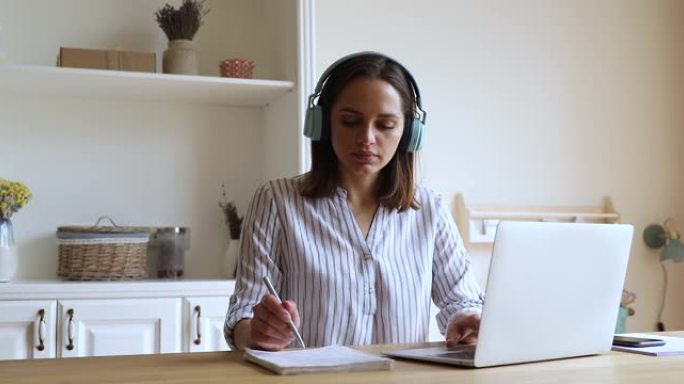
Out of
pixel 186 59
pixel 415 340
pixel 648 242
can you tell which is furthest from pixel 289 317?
pixel 648 242

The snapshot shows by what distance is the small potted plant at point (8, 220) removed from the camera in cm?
242

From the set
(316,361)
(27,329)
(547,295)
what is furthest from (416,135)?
(27,329)

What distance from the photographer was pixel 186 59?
8.53 ft

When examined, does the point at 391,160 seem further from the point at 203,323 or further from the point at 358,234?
the point at 203,323

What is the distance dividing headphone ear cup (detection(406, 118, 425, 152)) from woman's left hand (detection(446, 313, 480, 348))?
1.32ft

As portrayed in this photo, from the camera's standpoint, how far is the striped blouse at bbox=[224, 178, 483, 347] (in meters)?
1.53

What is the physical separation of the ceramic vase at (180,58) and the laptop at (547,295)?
1581mm

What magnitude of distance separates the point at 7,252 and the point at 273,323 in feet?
4.98

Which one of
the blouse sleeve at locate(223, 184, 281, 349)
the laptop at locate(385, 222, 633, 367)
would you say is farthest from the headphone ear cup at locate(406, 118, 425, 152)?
the laptop at locate(385, 222, 633, 367)

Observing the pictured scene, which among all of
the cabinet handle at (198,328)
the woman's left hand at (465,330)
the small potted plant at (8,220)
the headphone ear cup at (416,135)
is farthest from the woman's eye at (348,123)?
the small potted plant at (8,220)

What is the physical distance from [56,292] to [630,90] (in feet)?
7.94

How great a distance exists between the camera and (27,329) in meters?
2.30

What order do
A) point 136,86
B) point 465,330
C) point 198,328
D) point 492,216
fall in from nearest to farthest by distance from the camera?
point 465,330 < point 198,328 < point 136,86 < point 492,216

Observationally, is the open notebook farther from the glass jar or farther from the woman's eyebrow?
the glass jar
